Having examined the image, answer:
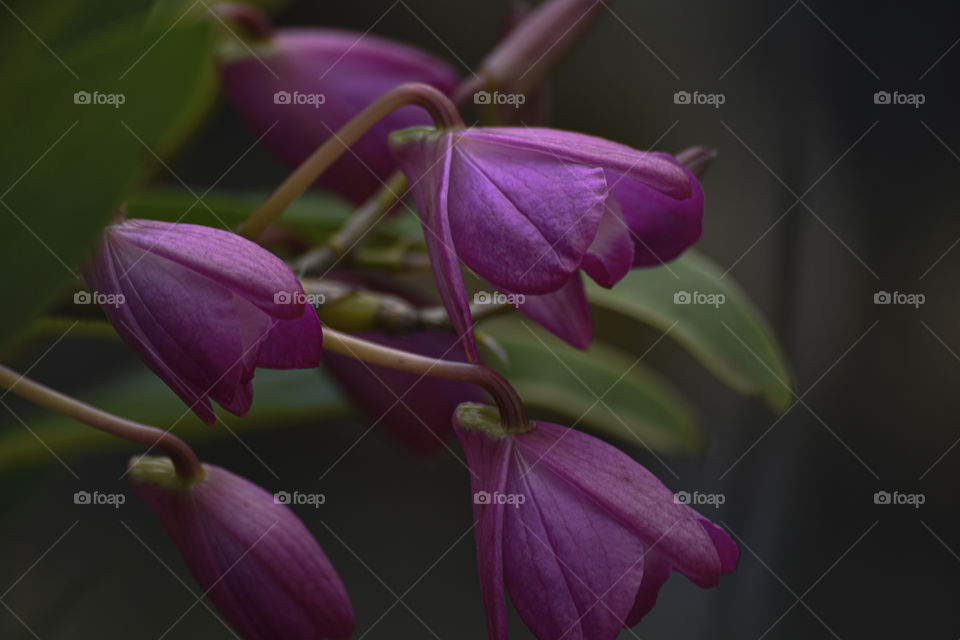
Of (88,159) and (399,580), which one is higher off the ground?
(88,159)

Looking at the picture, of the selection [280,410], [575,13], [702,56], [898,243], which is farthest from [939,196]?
[280,410]

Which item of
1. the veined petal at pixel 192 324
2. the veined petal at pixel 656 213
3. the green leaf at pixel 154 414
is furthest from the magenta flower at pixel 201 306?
the green leaf at pixel 154 414

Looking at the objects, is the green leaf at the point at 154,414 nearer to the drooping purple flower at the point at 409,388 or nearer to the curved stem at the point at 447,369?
the drooping purple flower at the point at 409,388

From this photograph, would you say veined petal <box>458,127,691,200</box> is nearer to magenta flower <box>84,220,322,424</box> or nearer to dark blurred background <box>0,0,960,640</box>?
magenta flower <box>84,220,322,424</box>

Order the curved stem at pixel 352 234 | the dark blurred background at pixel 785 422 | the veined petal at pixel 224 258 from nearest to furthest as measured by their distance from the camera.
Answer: the veined petal at pixel 224 258 → the curved stem at pixel 352 234 → the dark blurred background at pixel 785 422

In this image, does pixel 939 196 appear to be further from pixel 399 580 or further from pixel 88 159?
→ pixel 88 159

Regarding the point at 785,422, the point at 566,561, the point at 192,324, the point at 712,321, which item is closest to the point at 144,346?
the point at 192,324

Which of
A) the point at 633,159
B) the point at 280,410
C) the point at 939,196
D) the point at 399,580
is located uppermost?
the point at 939,196
